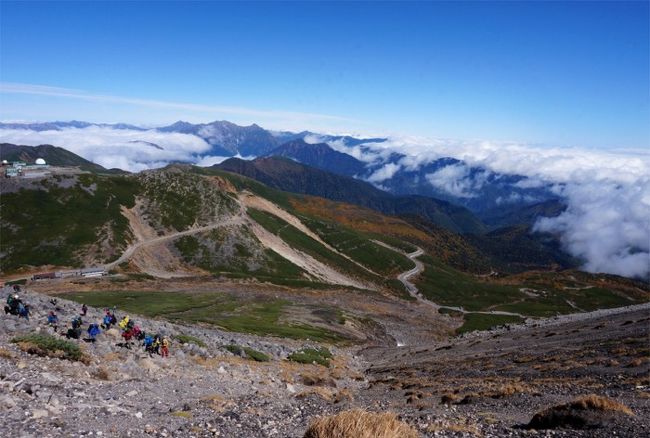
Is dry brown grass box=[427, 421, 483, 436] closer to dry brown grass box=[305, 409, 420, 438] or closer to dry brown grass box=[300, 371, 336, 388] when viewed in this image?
dry brown grass box=[305, 409, 420, 438]

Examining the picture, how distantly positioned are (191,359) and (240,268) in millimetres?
111079

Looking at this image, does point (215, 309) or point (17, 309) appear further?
point (215, 309)

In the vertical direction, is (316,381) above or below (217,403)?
below

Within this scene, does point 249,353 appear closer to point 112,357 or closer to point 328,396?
point 328,396

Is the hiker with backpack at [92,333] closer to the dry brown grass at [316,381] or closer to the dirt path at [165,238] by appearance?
the dry brown grass at [316,381]

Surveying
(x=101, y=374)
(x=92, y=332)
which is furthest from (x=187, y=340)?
(x=101, y=374)

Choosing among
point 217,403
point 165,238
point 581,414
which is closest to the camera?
point 581,414

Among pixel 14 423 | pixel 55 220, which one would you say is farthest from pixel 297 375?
pixel 55 220

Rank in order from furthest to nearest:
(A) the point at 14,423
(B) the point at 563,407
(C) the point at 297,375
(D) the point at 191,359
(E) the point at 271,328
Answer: (E) the point at 271,328, (C) the point at 297,375, (D) the point at 191,359, (B) the point at 563,407, (A) the point at 14,423

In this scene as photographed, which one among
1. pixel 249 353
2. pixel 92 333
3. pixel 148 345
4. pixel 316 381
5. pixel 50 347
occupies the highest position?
pixel 50 347

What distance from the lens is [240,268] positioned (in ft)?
469

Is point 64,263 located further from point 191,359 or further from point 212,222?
point 191,359

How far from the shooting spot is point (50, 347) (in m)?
24.6

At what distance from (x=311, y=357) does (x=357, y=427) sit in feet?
129
